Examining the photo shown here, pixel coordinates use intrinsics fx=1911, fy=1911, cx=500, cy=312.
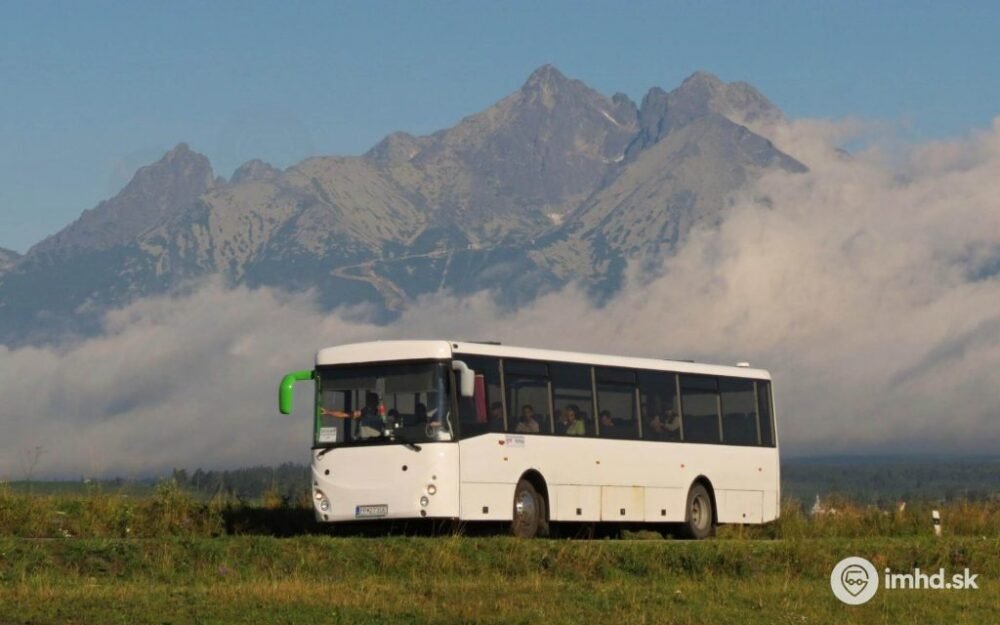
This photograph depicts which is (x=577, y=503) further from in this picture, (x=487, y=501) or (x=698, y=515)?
(x=698, y=515)

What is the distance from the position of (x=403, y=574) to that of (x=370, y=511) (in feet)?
15.0

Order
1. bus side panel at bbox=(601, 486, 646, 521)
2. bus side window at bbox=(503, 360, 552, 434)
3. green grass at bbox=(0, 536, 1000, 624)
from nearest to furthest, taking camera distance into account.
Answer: green grass at bbox=(0, 536, 1000, 624)
bus side window at bbox=(503, 360, 552, 434)
bus side panel at bbox=(601, 486, 646, 521)

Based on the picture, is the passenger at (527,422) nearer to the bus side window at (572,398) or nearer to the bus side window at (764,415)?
the bus side window at (572,398)

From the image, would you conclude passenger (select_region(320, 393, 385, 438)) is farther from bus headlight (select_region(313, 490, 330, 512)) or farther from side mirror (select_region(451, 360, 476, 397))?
side mirror (select_region(451, 360, 476, 397))

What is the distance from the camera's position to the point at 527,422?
3030cm

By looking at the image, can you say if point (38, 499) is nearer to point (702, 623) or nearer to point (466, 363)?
point (466, 363)

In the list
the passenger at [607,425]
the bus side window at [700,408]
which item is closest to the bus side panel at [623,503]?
the passenger at [607,425]

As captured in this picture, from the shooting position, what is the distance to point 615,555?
82.7 ft

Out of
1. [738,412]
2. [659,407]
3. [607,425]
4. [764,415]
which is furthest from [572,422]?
[764,415]

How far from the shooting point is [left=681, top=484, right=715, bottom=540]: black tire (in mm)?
33938

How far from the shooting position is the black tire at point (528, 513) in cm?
2977

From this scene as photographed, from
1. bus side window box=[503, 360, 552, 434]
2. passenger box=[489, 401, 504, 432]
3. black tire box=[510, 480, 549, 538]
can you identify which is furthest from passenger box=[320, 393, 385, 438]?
black tire box=[510, 480, 549, 538]

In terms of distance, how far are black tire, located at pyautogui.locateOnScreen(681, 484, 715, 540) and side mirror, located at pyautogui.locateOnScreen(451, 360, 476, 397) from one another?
22.4 ft

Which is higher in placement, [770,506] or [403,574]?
[770,506]
